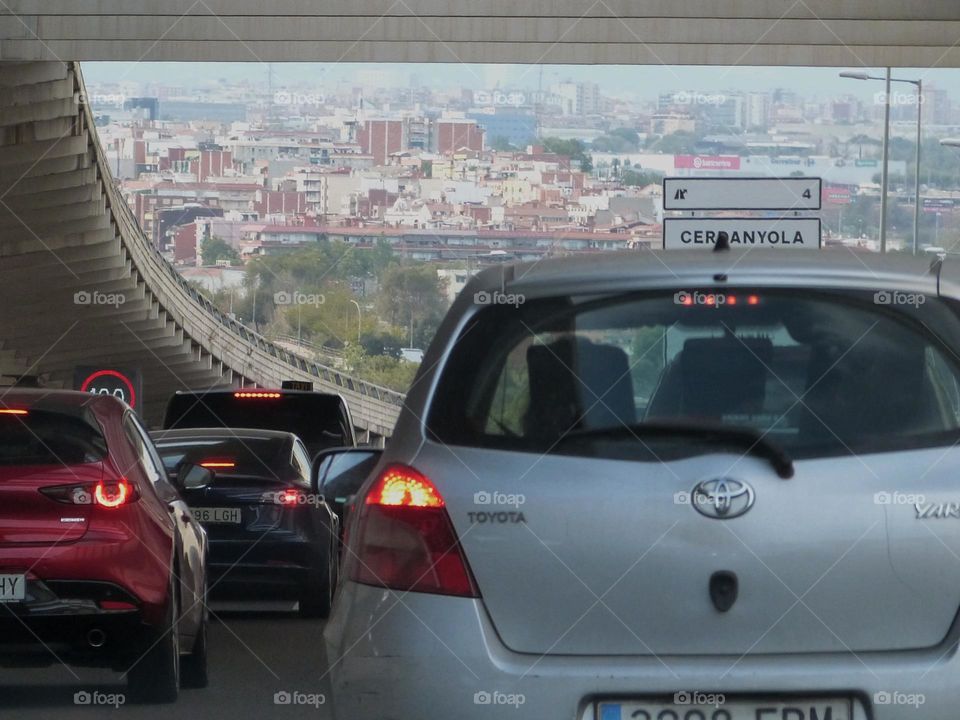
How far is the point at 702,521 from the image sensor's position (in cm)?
392

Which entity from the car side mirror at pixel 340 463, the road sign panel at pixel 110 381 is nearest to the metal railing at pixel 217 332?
the road sign panel at pixel 110 381

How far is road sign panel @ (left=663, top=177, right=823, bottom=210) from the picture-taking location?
2250 cm

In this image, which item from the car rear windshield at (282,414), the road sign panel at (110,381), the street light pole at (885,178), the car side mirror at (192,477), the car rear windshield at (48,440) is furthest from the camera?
the street light pole at (885,178)

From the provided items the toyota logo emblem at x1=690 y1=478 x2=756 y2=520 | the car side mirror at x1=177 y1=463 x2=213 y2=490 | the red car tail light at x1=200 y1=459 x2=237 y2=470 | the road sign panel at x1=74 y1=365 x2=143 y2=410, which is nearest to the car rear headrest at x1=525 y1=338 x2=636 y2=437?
the toyota logo emblem at x1=690 y1=478 x2=756 y2=520

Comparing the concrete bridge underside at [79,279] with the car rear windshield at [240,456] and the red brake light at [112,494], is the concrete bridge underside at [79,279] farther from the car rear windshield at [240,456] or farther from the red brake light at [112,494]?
the red brake light at [112,494]

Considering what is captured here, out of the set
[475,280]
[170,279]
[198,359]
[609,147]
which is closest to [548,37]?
[475,280]

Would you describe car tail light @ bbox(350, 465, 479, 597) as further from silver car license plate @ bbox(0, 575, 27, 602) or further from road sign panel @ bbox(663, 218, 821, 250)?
road sign panel @ bbox(663, 218, 821, 250)

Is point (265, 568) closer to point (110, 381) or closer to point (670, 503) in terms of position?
point (670, 503)

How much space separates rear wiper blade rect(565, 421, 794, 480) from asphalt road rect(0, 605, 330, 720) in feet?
15.2

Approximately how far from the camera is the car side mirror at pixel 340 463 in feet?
16.9

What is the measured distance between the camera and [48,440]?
8.26 m

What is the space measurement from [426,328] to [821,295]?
10586 centimetres

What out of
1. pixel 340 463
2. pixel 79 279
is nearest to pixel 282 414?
pixel 340 463

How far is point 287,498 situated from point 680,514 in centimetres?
1076
